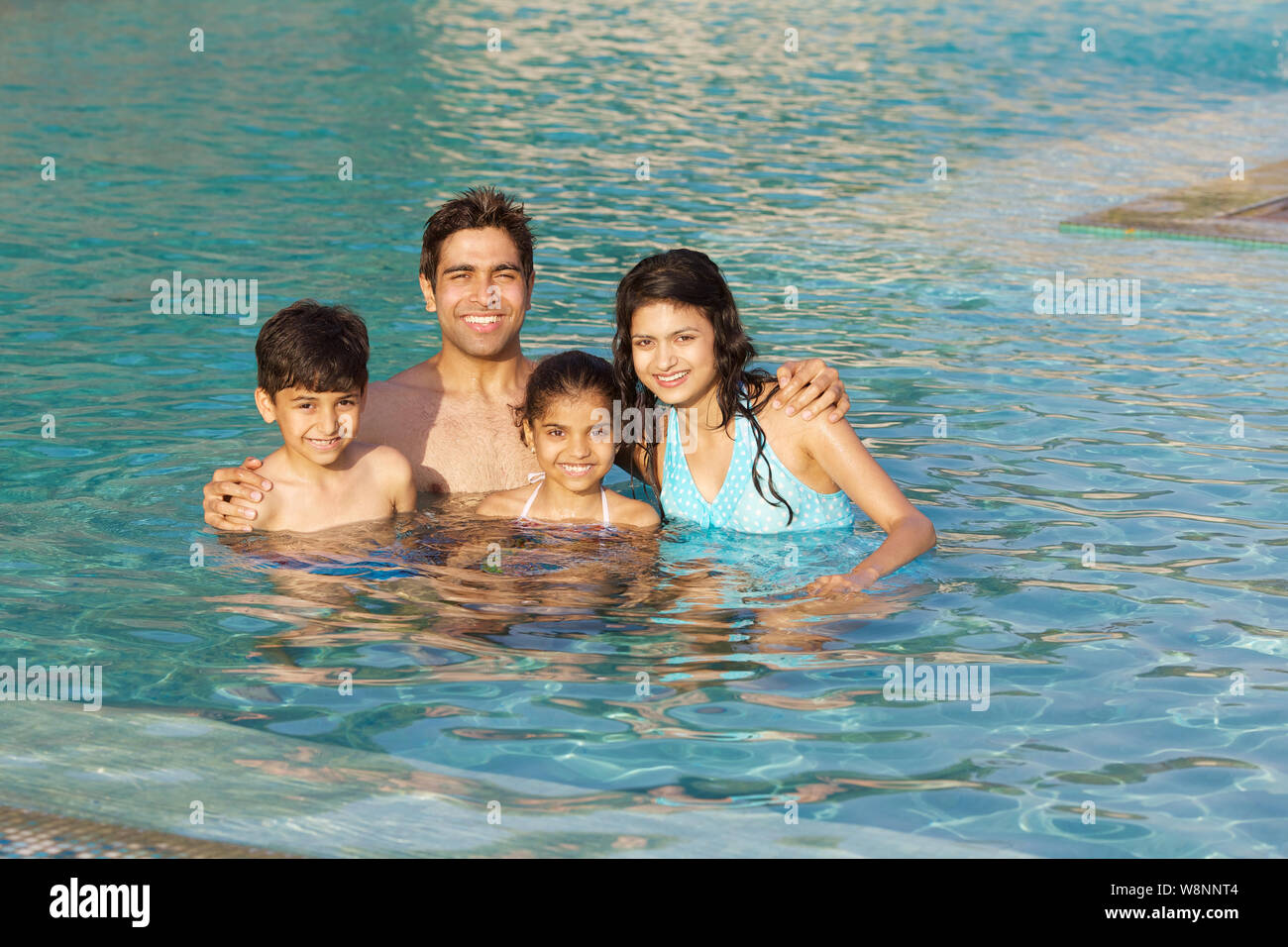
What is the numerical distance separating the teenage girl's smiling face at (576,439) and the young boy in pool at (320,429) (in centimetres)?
55

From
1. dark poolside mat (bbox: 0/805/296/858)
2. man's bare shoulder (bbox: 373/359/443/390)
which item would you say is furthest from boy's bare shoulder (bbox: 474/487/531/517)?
dark poolside mat (bbox: 0/805/296/858)

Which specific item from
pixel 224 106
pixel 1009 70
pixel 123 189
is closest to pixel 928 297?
pixel 123 189

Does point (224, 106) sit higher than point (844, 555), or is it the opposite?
point (224, 106)

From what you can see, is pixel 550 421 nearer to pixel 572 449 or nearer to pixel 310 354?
pixel 572 449

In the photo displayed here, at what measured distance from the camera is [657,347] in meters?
4.88

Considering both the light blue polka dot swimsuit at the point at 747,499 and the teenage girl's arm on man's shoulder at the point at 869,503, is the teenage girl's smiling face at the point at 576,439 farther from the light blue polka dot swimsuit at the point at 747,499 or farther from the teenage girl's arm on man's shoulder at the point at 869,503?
the teenage girl's arm on man's shoulder at the point at 869,503

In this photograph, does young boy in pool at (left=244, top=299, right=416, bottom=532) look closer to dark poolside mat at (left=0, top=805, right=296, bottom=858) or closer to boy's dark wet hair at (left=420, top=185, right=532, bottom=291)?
boy's dark wet hair at (left=420, top=185, right=532, bottom=291)

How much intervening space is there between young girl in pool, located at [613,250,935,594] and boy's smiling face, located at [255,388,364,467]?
3.06ft

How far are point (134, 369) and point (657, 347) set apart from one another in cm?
378

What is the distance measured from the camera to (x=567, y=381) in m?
5.02

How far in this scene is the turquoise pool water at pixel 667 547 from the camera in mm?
3533

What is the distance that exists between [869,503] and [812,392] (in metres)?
0.42
